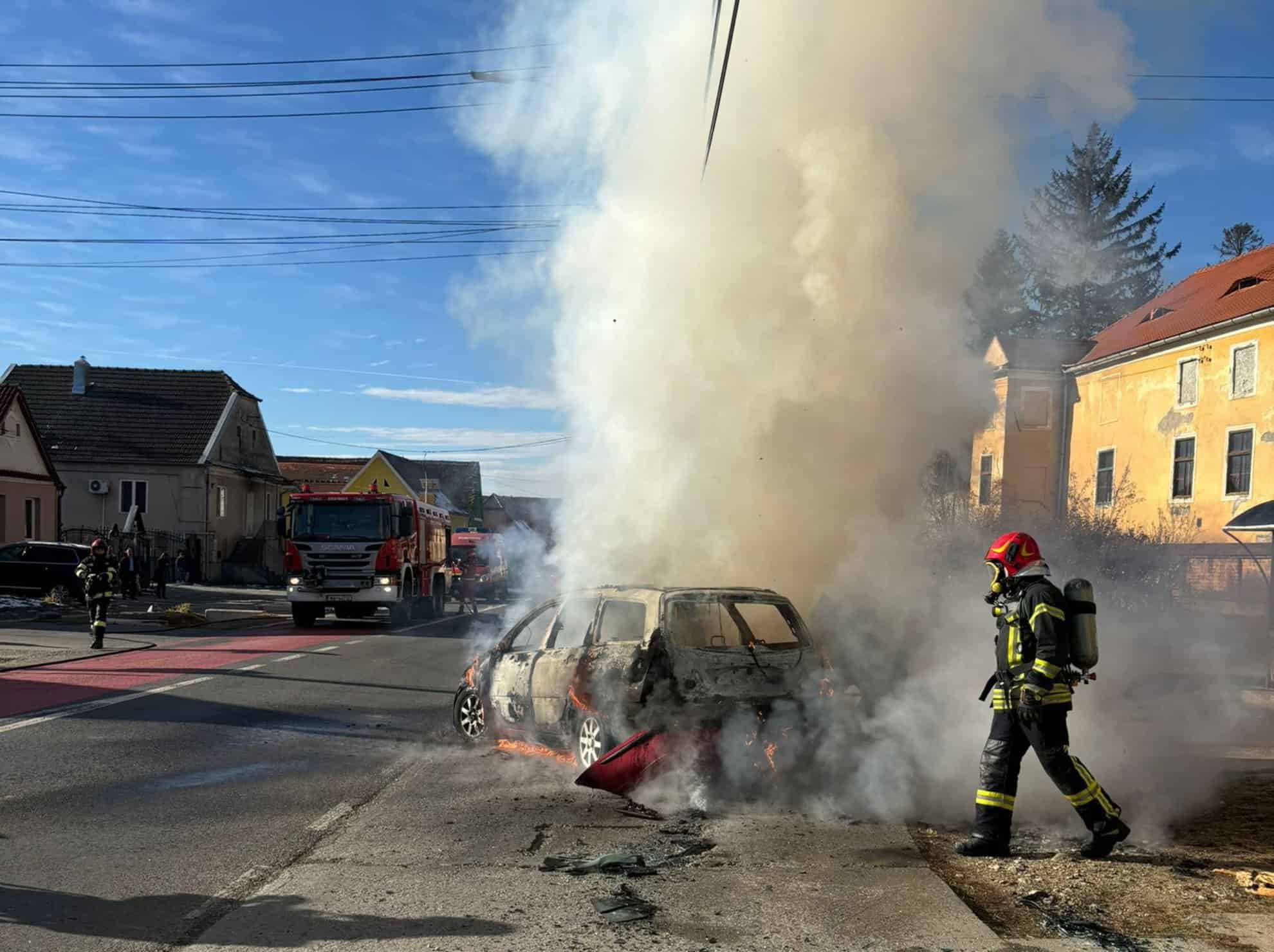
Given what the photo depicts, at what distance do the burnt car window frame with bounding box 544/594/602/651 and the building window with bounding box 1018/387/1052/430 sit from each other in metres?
31.4

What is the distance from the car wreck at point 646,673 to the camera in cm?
716

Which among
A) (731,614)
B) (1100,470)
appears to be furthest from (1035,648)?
(1100,470)

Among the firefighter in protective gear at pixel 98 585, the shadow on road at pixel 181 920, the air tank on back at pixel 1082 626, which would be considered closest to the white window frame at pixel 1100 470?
the firefighter in protective gear at pixel 98 585

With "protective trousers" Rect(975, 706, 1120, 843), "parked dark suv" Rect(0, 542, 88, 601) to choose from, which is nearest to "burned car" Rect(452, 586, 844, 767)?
"protective trousers" Rect(975, 706, 1120, 843)

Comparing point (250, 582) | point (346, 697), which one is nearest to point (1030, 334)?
point (250, 582)

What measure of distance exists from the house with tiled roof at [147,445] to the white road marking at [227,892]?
121 ft

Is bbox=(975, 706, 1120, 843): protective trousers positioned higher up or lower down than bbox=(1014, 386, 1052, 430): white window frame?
lower down

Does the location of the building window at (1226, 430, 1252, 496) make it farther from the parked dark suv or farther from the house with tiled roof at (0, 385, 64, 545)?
the house with tiled roof at (0, 385, 64, 545)

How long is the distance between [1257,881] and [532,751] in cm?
503

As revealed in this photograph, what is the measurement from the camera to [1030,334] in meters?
45.5

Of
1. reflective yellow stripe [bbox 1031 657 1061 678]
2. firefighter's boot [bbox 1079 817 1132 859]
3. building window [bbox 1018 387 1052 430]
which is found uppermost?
building window [bbox 1018 387 1052 430]

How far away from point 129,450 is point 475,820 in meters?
39.4

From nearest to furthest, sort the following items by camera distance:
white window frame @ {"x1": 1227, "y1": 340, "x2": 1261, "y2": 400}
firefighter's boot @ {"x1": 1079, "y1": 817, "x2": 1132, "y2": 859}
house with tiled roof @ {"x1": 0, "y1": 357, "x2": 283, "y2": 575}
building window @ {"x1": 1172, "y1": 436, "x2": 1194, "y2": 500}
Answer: firefighter's boot @ {"x1": 1079, "y1": 817, "x2": 1132, "y2": 859} < white window frame @ {"x1": 1227, "y1": 340, "x2": 1261, "y2": 400} < building window @ {"x1": 1172, "y1": 436, "x2": 1194, "y2": 500} < house with tiled roof @ {"x1": 0, "y1": 357, "x2": 283, "y2": 575}

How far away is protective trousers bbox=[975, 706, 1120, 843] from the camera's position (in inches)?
222
